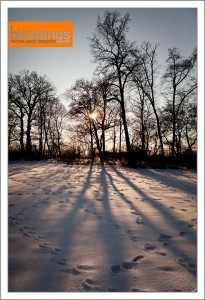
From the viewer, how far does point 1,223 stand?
215 centimetres

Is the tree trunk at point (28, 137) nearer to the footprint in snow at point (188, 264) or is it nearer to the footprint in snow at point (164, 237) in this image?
the footprint in snow at point (164, 237)

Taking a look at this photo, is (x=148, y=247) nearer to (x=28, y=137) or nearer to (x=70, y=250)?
(x=70, y=250)

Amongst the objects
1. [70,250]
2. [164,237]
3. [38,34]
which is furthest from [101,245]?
[38,34]

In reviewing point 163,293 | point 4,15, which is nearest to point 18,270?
point 163,293

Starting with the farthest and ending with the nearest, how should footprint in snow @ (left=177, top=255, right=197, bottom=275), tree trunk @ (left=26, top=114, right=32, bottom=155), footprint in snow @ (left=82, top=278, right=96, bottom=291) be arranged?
tree trunk @ (left=26, top=114, right=32, bottom=155)
footprint in snow @ (left=177, top=255, right=197, bottom=275)
footprint in snow @ (left=82, top=278, right=96, bottom=291)

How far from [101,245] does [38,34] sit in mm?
2717

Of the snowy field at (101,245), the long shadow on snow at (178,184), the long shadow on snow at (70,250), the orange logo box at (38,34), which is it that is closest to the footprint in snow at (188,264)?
the snowy field at (101,245)

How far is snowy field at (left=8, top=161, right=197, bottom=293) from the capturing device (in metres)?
1.85

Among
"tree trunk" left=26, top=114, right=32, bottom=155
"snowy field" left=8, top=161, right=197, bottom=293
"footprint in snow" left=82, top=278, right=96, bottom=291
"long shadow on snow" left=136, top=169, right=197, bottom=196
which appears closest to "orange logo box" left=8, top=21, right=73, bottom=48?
"snowy field" left=8, top=161, right=197, bottom=293

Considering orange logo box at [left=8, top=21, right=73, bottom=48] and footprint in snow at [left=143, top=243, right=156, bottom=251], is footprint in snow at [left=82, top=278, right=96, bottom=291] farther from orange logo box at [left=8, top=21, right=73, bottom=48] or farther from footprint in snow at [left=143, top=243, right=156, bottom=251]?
orange logo box at [left=8, top=21, right=73, bottom=48]

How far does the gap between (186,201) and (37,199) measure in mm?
3224

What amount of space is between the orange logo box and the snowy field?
245cm

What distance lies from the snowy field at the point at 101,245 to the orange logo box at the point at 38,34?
2.45 meters

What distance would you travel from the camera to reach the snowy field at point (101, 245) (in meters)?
1.85
